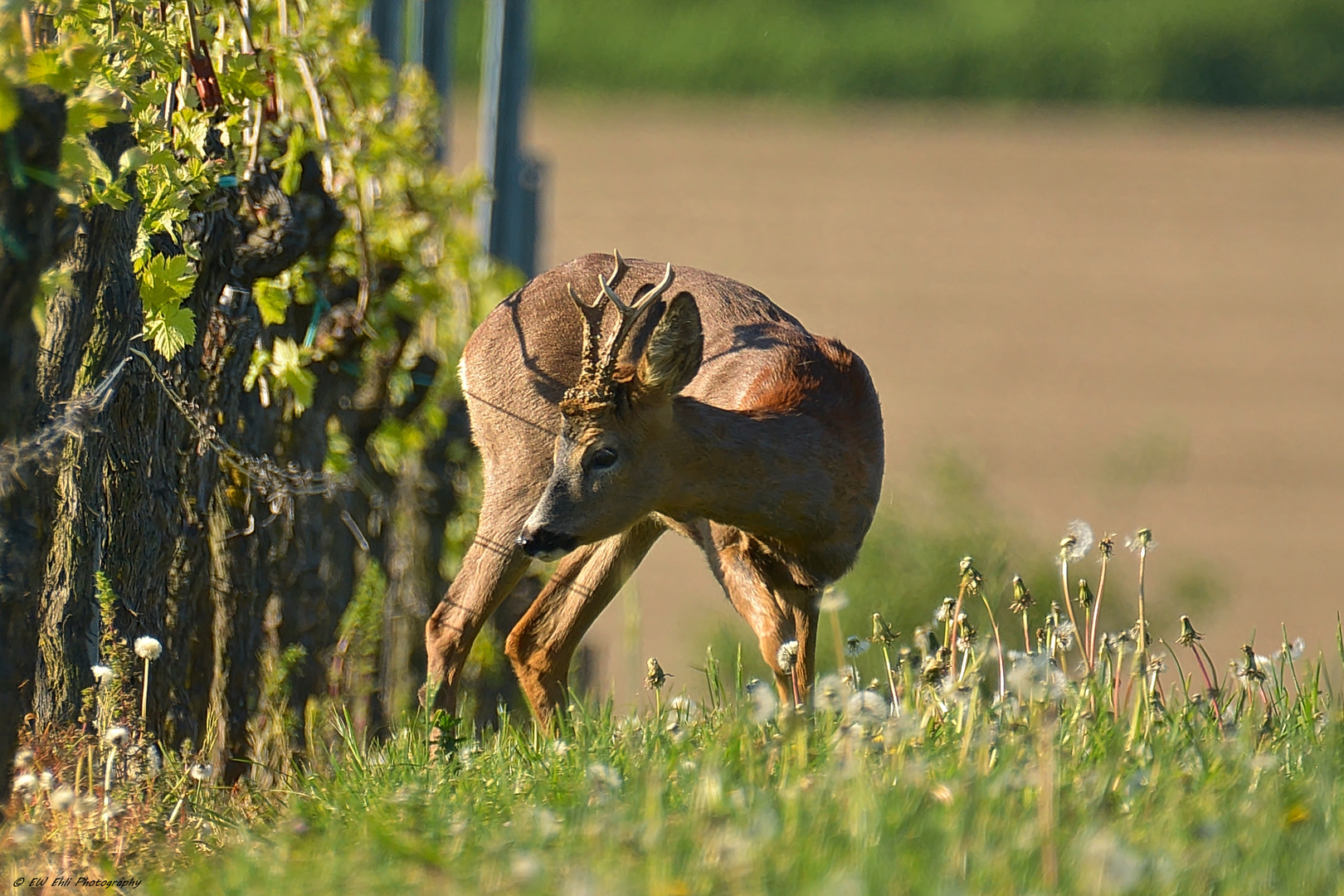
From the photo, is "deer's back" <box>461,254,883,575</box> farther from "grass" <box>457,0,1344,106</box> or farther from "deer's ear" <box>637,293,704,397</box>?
"grass" <box>457,0,1344,106</box>

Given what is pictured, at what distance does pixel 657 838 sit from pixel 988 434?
1640 cm

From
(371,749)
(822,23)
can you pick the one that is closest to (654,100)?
(822,23)

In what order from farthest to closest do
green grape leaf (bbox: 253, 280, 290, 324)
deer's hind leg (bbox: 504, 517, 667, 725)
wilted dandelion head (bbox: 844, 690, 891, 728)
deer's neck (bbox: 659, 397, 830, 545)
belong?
deer's hind leg (bbox: 504, 517, 667, 725), green grape leaf (bbox: 253, 280, 290, 324), deer's neck (bbox: 659, 397, 830, 545), wilted dandelion head (bbox: 844, 690, 891, 728)

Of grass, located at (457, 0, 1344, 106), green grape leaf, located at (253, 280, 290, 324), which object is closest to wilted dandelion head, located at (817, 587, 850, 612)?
green grape leaf, located at (253, 280, 290, 324)

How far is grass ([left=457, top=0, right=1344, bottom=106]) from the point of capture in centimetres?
2859

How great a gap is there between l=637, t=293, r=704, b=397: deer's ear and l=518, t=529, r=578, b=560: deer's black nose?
51cm

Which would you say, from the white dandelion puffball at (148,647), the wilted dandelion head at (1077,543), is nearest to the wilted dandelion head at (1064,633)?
the wilted dandelion head at (1077,543)

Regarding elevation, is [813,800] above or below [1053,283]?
above

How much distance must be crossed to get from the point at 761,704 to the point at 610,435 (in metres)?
1.60

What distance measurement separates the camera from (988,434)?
63.4ft

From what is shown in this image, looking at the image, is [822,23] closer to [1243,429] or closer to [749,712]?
[1243,429]

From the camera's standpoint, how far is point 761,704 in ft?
13.1

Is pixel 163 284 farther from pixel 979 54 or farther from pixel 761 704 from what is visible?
pixel 979 54

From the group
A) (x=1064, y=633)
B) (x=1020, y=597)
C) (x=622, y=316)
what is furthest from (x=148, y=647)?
(x=1064, y=633)
